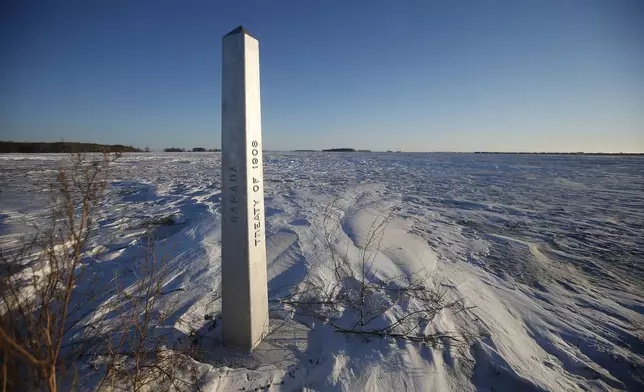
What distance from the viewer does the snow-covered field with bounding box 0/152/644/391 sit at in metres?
2.16

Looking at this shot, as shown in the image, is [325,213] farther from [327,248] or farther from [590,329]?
[590,329]

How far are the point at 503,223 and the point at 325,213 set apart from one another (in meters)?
4.20

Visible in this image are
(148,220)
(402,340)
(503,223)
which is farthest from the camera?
(503,223)

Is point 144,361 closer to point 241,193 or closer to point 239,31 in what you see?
point 241,193

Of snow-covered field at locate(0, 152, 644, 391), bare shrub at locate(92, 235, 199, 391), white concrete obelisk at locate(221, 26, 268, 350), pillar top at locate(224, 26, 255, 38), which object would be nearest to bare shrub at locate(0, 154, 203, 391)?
bare shrub at locate(92, 235, 199, 391)

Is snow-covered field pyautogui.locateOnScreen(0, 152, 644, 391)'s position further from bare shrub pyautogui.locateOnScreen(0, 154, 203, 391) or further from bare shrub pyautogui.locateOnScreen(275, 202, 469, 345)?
bare shrub pyautogui.locateOnScreen(0, 154, 203, 391)

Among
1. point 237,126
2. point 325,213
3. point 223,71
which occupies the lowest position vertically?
point 325,213

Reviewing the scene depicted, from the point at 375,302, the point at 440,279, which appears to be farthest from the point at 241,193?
the point at 440,279

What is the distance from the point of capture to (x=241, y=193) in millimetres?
2068

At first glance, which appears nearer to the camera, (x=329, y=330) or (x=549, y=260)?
(x=329, y=330)

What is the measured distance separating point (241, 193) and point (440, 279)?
9.77 ft

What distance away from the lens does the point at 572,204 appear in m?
8.42

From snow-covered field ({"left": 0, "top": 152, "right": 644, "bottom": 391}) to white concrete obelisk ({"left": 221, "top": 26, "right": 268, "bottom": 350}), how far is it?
34 centimetres

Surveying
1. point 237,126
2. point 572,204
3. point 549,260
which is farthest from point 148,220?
point 572,204
